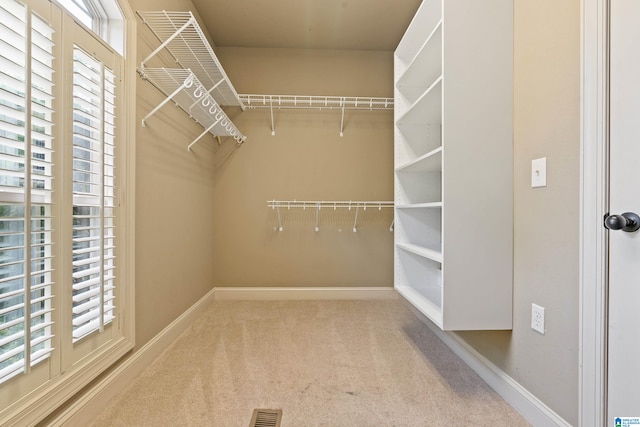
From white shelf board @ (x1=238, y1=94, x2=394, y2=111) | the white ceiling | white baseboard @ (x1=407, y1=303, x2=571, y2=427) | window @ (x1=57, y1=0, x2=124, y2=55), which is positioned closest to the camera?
white baseboard @ (x1=407, y1=303, x2=571, y2=427)

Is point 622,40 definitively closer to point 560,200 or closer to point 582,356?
point 560,200

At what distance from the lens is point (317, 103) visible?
3.07 meters

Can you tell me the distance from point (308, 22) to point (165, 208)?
2.09 meters

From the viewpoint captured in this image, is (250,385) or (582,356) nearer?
(582,356)

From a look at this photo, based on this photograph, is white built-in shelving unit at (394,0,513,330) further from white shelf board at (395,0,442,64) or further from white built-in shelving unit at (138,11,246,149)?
white built-in shelving unit at (138,11,246,149)

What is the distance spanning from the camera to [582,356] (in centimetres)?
110

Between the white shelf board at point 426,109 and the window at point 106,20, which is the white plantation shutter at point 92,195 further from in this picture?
the white shelf board at point 426,109

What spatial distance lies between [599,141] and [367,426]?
1484 mm

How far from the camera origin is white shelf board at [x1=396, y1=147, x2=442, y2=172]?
64.0 inches

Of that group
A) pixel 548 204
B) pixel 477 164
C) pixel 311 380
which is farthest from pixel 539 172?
pixel 311 380

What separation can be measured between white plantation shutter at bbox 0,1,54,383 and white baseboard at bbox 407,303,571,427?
2041 mm

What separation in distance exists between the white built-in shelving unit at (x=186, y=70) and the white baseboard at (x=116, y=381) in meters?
1.39

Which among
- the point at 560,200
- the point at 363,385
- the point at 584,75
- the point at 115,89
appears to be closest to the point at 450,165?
the point at 560,200

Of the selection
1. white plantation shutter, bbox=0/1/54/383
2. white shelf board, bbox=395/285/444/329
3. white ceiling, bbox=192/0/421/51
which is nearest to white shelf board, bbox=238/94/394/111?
white ceiling, bbox=192/0/421/51
